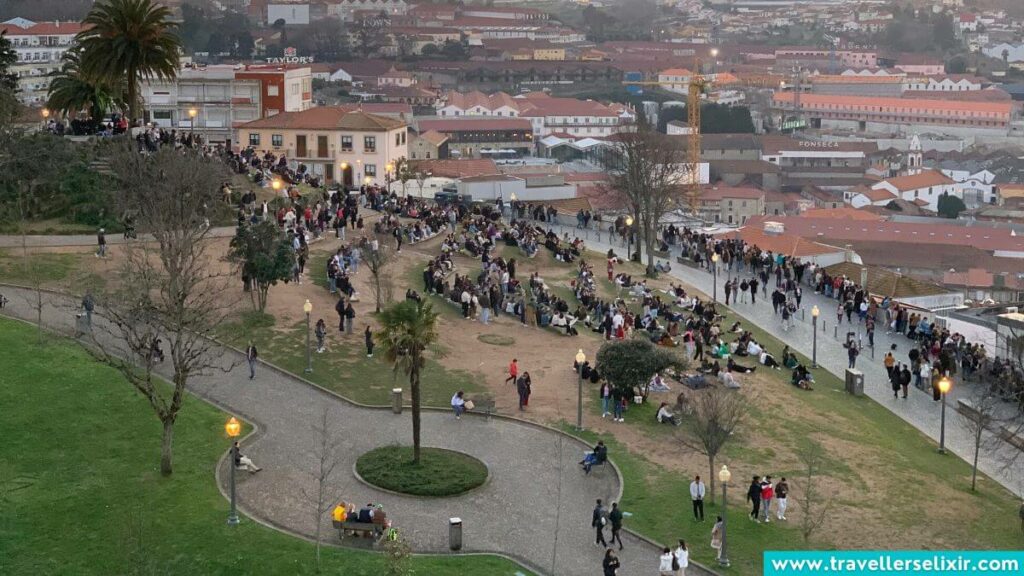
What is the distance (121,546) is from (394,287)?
15.7 meters

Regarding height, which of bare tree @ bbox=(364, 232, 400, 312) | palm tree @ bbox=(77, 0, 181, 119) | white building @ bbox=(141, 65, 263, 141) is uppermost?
palm tree @ bbox=(77, 0, 181, 119)

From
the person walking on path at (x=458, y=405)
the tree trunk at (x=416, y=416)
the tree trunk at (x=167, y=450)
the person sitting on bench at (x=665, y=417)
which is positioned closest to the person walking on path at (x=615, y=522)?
the tree trunk at (x=416, y=416)

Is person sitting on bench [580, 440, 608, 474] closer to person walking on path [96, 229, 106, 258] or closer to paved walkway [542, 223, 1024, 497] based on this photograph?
paved walkway [542, 223, 1024, 497]

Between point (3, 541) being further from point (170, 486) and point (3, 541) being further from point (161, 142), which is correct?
point (161, 142)

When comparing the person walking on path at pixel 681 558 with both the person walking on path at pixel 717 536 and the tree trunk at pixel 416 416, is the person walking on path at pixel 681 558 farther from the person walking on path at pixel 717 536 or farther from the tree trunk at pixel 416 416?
the tree trunk at pixel 416 416

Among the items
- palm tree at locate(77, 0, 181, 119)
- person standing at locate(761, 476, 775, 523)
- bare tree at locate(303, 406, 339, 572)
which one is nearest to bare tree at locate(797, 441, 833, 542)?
person standing at locate(761, 476, 775, 523)

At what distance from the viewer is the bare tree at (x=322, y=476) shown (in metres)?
20.0

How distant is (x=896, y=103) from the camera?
153 meters

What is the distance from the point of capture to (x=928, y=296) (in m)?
41.7

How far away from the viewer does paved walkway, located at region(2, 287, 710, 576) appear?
20.9 meters

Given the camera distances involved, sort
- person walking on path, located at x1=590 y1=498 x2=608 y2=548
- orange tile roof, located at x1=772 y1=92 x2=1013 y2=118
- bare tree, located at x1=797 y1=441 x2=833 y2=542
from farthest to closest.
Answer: orange tile roof, located at x1=772 y1=92 x2=1013 y2=118, bare tree, located at x1=797 y1=441 x2=833 y2=542, person walking on path, located at x1=590 y1=498 x2=608 y2=548

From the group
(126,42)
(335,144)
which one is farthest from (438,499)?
(335,144)

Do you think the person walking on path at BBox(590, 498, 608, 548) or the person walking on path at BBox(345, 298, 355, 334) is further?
the person walking on path at BBox(345, 298, 355, 334)

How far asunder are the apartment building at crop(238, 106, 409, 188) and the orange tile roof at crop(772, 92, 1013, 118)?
105 meters
